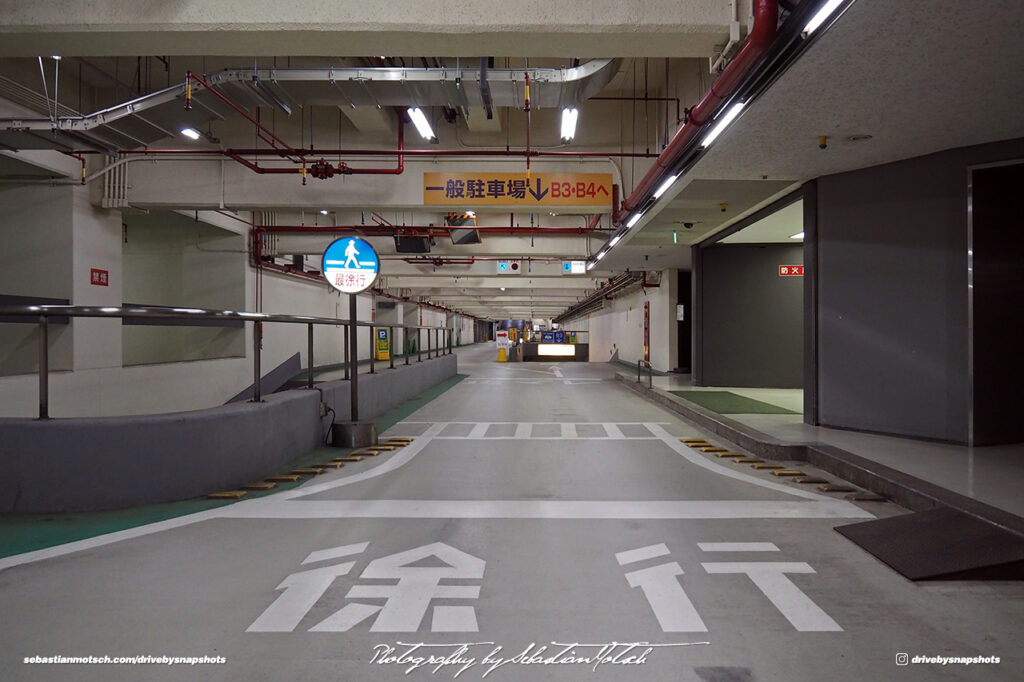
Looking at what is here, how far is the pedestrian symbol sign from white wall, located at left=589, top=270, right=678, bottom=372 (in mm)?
12634

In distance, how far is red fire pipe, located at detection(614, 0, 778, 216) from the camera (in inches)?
161

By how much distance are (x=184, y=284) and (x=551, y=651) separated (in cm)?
1616

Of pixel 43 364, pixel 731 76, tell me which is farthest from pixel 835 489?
pixel 43 364

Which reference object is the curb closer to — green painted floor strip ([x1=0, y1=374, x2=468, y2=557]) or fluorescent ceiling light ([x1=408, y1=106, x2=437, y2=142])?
green painted floor strip ([x1=0, y1=374, x2=468, y2=557])

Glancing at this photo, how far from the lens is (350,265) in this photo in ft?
22.0

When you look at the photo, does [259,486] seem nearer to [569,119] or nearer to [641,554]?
[641,554]

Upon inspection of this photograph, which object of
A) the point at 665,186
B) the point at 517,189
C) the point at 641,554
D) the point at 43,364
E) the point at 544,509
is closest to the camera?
the point at 641,554

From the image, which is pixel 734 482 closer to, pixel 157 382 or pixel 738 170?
pixel 738 170

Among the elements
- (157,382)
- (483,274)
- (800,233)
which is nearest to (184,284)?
(157,382)
